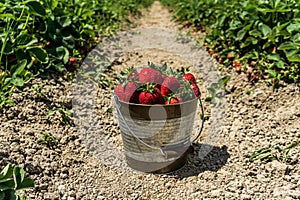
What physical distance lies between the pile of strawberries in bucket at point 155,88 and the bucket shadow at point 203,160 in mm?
487

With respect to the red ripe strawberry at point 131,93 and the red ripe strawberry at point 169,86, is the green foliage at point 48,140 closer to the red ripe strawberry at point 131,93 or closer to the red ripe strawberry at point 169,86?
the red ripe strawberry at point 131,93

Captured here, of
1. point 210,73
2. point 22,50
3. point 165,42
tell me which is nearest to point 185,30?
point 165,42

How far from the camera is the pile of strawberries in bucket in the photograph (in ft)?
8.33

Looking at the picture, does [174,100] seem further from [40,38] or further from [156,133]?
[40,38]

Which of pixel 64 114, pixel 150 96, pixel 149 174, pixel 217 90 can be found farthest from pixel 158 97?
pixel 217 90

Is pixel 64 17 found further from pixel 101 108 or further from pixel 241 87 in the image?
pixel 241 87

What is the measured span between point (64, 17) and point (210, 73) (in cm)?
140

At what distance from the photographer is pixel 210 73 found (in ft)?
13.6

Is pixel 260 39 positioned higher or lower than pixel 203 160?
higher

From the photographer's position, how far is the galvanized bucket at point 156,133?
257 cm

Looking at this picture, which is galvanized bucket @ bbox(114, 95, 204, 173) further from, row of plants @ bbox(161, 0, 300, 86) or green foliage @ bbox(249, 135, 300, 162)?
row of plants @ bbox(161, 0, 300, 86)

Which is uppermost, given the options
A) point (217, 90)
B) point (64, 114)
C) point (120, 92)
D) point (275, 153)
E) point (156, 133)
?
point (120, 92)

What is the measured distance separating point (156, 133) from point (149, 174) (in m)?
0.29

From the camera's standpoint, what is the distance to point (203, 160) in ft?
9.59
